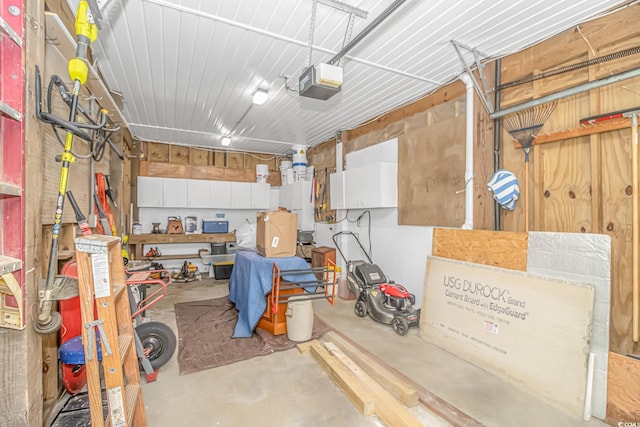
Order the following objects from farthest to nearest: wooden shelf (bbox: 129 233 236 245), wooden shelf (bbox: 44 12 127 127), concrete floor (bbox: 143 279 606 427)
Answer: wooden shelf (bbox: 129 233 236 245) → concrete floor (bbox: 143 279 606 427) → wooden shelf (bbox: 44 12 127 127)

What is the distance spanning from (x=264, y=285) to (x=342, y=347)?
1016 millimetres

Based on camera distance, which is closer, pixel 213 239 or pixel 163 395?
pixel 163 395

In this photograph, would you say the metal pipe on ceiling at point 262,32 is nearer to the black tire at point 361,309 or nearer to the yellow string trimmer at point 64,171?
the yellow string trimmer at point 64,171

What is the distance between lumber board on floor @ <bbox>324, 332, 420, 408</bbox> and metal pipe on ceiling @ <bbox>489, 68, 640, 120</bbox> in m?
2.45

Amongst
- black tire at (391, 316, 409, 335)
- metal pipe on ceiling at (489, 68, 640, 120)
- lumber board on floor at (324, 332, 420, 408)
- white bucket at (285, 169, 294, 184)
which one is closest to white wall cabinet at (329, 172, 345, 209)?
white bucket at (285, 169, 294, 184)

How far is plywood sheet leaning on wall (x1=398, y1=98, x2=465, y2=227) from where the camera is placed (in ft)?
10.6

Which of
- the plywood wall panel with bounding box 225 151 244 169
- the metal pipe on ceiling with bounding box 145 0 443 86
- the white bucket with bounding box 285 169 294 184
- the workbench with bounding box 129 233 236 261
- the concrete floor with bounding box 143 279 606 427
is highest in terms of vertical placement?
the metal pipe on ceiling with bounding box 145 0 443 86

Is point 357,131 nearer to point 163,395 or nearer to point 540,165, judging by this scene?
point 540,165

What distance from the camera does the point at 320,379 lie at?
2438 mm

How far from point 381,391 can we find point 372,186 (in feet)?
8.68

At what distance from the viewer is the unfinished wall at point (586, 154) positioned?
2076mm

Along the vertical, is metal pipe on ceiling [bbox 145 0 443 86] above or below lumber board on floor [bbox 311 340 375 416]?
above

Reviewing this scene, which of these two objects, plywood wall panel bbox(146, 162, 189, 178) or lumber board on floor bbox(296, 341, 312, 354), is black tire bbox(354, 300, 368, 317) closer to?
lumber board on floor bbox(296, 341, 312, 354)

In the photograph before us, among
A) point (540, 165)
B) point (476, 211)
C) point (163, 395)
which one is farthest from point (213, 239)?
point (540, 165)
